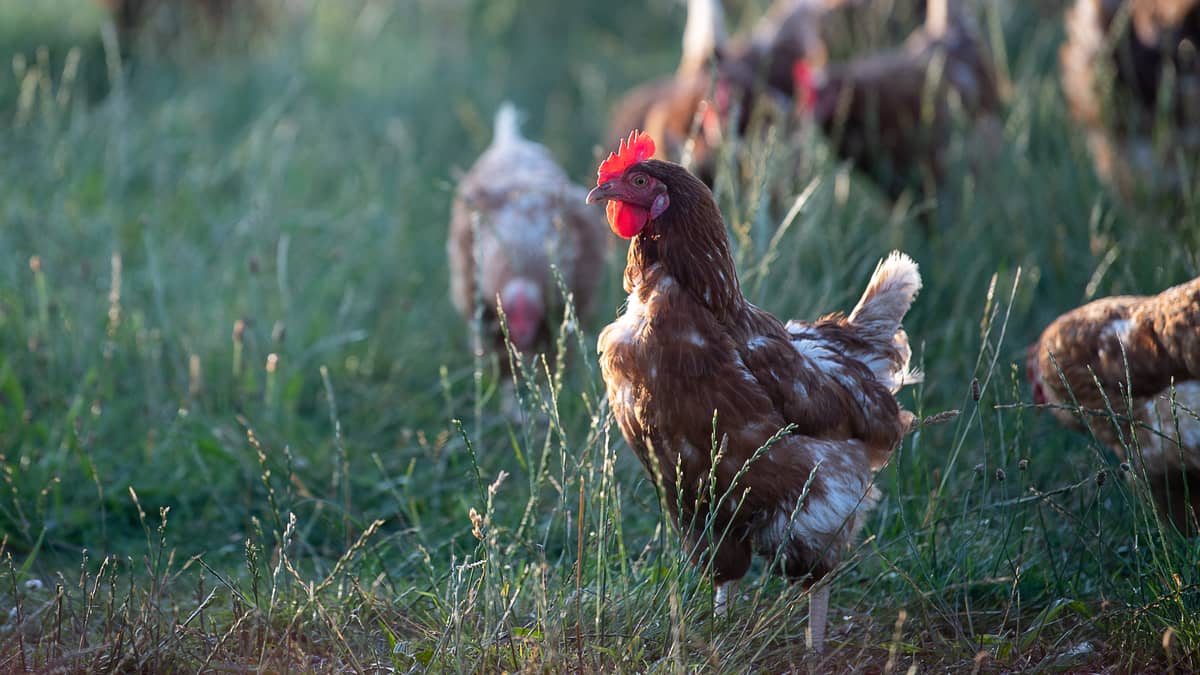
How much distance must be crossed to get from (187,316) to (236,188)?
1.81 meters

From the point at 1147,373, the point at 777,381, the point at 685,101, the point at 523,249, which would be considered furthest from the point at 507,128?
the point at 1147,373

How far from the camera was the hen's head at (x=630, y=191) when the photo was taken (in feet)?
9.04

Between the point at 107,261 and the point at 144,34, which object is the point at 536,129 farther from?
the point at 107,261

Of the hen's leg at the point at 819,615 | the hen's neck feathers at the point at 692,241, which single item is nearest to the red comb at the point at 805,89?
the hen's neck feathers at the point at 692,241

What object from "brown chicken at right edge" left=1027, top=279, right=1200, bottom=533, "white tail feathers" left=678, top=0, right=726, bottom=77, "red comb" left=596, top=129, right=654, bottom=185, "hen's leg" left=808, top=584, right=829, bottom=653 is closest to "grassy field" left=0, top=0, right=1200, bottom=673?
"hen's leg" left=808, top=584, right=829, bottom=653

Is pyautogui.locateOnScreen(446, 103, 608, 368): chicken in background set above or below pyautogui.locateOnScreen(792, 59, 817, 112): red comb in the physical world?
below

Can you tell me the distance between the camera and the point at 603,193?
2.73 m

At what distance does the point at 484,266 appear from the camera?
4711 mm

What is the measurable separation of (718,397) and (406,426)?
6.57 feet

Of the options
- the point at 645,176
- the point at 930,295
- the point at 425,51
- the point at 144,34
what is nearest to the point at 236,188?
the point at 144,34

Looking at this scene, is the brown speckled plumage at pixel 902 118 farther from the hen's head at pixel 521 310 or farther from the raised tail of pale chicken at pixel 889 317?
the raised tail of pale chicken at pixel 889 317

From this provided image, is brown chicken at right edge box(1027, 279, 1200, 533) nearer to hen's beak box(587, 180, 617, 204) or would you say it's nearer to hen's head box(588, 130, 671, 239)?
hen's head box(588, 130, 671, 239)

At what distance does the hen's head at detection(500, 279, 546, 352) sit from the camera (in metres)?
4.55

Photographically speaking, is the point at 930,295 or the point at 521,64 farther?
the point at 521,64
